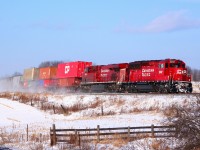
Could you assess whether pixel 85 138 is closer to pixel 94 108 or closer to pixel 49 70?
pixel 94 108

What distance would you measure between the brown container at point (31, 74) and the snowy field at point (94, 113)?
19687 millimetres

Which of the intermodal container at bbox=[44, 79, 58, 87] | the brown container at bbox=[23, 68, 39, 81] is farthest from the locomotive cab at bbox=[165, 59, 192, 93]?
the brown container at bbox=[23, 68, 39, 81]

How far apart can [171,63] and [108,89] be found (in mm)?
10112

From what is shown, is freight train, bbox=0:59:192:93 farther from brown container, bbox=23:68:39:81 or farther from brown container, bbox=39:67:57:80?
brown container, bbox=23:68:39:81

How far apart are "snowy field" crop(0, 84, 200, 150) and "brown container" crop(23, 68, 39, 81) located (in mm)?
19687

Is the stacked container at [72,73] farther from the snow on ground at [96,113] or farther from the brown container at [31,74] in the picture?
the brown container at [31,74]

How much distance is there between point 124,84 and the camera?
45.2 metres

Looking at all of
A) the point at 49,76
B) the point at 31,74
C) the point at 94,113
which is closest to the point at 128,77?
the point at 94,113

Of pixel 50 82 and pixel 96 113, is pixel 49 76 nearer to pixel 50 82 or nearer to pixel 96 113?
pixel 50 82

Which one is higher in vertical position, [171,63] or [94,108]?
[171,63]

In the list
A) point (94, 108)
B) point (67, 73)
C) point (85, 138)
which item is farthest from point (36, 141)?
point (67, 73)

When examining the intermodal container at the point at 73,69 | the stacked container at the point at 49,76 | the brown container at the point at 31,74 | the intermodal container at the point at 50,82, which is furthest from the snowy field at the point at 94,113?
the brown container at the point at 31,74

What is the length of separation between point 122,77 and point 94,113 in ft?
24.0

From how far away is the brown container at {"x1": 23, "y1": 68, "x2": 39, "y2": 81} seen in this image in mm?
67500
